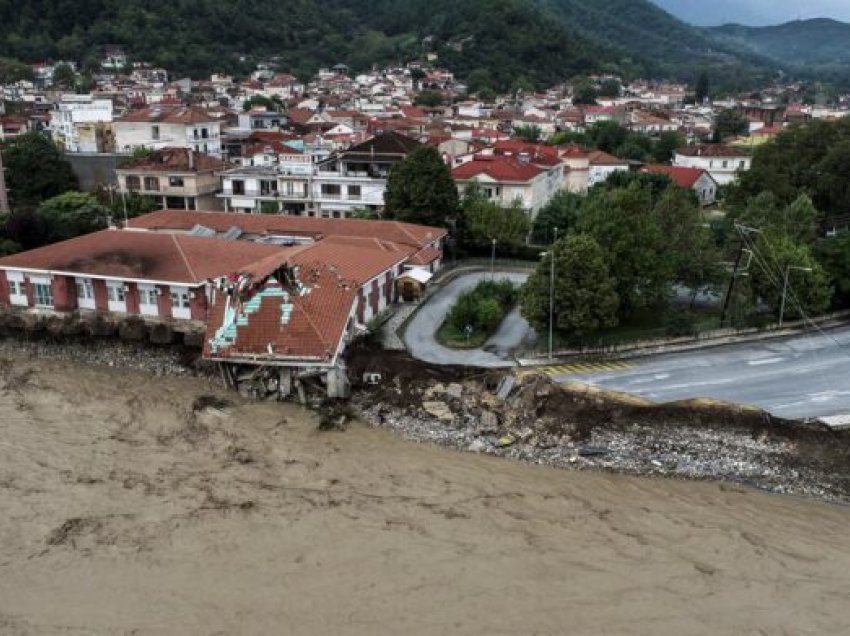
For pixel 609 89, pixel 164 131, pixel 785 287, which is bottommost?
pixel 785 287

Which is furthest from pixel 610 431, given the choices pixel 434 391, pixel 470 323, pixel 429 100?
pixel 429 100

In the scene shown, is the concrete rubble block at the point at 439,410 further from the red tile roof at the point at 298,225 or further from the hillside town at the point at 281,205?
the red tile roof at the point at 298,225

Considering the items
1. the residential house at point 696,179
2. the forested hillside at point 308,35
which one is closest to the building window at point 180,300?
the residential house at point 696,179

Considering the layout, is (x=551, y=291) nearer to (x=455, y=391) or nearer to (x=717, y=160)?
(x=455, y=391)

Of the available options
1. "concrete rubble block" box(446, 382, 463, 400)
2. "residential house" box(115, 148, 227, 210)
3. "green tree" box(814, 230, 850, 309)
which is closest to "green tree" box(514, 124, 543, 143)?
"residential house" box(115, 148, 227, 210)

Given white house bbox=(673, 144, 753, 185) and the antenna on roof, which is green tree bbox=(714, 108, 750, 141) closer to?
white house bbox=(673, 144, 753, 185)

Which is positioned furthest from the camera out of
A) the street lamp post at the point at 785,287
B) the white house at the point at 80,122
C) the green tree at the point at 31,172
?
the white house at the point at 80,122

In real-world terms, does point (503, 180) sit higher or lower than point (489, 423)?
higher
